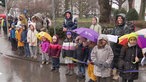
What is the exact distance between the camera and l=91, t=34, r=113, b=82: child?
8031mm

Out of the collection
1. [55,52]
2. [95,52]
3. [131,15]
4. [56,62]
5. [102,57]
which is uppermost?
[131,15]

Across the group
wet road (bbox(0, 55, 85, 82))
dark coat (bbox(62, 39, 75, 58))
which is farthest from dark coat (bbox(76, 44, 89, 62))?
wet road (bbox(0, 55, 85, 82))

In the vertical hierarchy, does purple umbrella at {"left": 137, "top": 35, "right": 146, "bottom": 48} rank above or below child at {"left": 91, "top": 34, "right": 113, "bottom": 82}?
above

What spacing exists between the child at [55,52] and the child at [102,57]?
102 inches

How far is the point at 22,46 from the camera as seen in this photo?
13.8m

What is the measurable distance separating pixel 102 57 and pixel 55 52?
294 cm

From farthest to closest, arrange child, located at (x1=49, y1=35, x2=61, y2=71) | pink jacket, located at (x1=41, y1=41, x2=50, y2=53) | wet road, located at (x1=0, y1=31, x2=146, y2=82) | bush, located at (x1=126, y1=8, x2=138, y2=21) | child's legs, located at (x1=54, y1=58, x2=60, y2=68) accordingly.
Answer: bush, located at (x1=126, y1=8, x2=138, y2=21) < pink jacket, located at (x1=41, y1=41, x2=50, y2=53) < child's legs, located at (x1=54, y1=58, x2=60, y2=68) < child, located at (x1=49, y1=35, x2=61, y2=71) < wet road, located at (x1=0, y1=31, x2=146, y2=82)

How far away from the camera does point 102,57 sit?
807 cm

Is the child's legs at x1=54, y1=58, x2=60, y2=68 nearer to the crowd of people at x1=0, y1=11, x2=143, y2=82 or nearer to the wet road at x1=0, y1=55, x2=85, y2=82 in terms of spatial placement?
the crowd of people at x1=0, y1=11, x2=143, y2=82

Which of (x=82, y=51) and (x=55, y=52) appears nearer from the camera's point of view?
(x=82, y=51)

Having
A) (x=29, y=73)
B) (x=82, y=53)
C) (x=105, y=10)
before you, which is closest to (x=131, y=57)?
(x=82, y=53)

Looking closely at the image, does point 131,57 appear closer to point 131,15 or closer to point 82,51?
point 82,51

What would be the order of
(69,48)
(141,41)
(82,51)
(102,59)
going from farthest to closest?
1. (69,48)
2. (82,51)
3. (102,59)
4. (141,41)

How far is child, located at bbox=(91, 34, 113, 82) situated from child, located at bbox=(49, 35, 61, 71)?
259 cm
